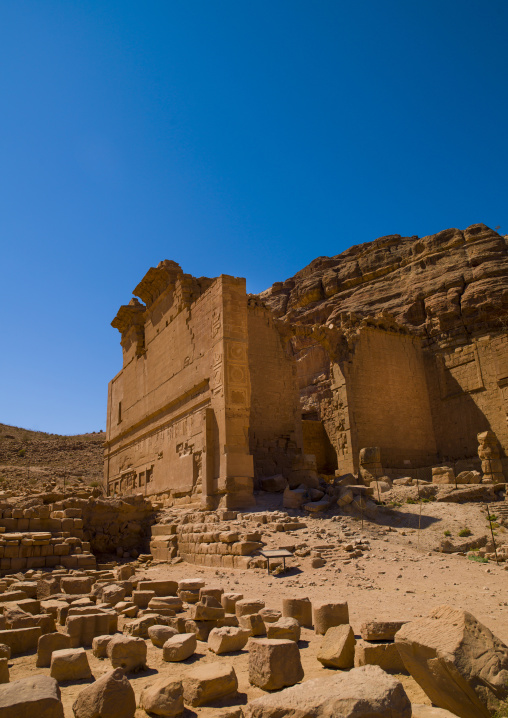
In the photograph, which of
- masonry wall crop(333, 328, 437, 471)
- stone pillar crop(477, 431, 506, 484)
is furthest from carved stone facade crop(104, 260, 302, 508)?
stone pillar crop(477, 431, 506, 484)

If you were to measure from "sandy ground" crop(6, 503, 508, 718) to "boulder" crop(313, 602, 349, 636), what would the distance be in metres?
0.10

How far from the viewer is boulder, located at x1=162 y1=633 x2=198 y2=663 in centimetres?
366

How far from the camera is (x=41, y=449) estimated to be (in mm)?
29453

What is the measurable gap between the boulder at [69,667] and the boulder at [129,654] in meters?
0.22

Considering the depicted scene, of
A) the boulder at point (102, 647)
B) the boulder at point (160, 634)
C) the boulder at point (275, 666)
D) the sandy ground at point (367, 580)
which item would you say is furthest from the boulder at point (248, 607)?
the boulder at point (275, 666)

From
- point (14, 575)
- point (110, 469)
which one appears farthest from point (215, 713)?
point (110, 469)

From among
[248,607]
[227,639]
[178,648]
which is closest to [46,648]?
[178,648]

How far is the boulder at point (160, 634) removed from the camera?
13.4ft

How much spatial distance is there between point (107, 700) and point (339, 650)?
1461 mm

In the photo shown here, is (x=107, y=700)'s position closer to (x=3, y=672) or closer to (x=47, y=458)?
(x=3, y=672)

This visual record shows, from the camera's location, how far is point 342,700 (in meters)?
2.09

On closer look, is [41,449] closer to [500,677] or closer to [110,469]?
[110,469]

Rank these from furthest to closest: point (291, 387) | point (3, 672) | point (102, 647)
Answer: point (291, 387), point (102, 647), point (3, 672)

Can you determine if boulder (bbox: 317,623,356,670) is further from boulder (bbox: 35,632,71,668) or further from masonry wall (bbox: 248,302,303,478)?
masonry wall (bbox: 248,302,303,478)
